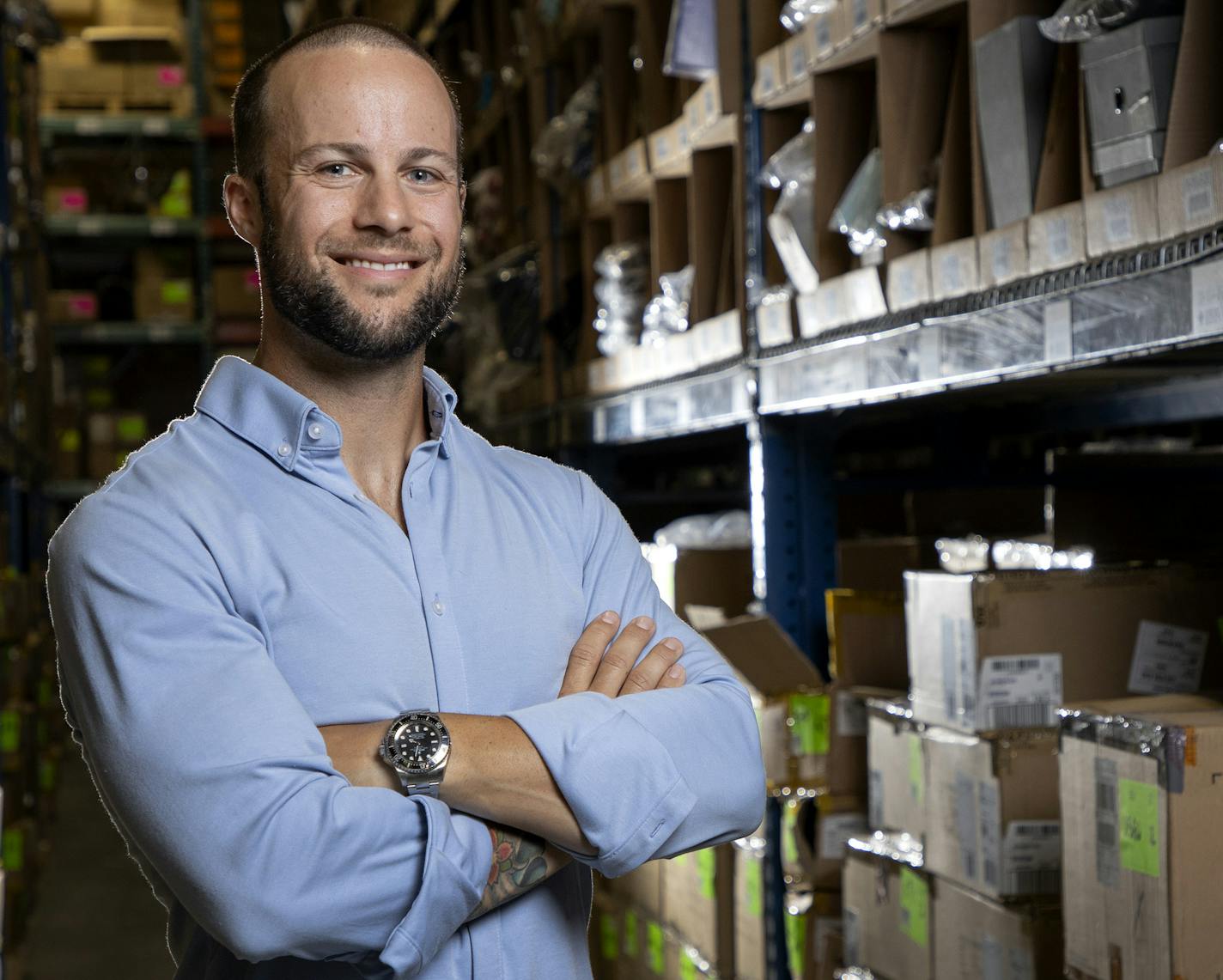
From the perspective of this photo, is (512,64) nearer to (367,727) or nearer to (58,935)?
(58,935)

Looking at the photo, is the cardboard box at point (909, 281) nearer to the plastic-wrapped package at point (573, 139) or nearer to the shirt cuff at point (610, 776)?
the shirt cuff at point (610, 776)

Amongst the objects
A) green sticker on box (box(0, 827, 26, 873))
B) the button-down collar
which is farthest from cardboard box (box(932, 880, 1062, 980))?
green sticker on box (box(0, 827, 26, 873))

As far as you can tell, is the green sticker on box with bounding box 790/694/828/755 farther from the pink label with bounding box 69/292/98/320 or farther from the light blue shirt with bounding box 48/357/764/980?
the pink label with bounding box 69/292/98/320

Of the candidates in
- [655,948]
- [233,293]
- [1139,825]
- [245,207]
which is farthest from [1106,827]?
[233,293]

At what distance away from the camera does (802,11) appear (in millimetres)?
2766

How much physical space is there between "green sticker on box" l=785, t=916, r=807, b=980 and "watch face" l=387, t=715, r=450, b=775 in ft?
6.30

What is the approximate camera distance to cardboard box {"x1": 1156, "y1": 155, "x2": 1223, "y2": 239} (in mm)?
1709

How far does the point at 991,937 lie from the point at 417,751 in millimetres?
1293

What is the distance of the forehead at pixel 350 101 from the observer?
157 cm

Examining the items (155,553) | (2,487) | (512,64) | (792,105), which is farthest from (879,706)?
(2,487)

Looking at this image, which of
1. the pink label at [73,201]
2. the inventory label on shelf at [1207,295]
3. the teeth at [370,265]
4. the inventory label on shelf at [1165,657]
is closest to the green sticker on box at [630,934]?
the inventory label on shelf at [1165,657]

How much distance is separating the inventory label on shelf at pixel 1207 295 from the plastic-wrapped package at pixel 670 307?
73.5 inches

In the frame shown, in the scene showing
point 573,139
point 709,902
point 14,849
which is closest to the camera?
point 709,902

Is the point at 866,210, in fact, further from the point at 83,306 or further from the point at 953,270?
the point at 83,306
